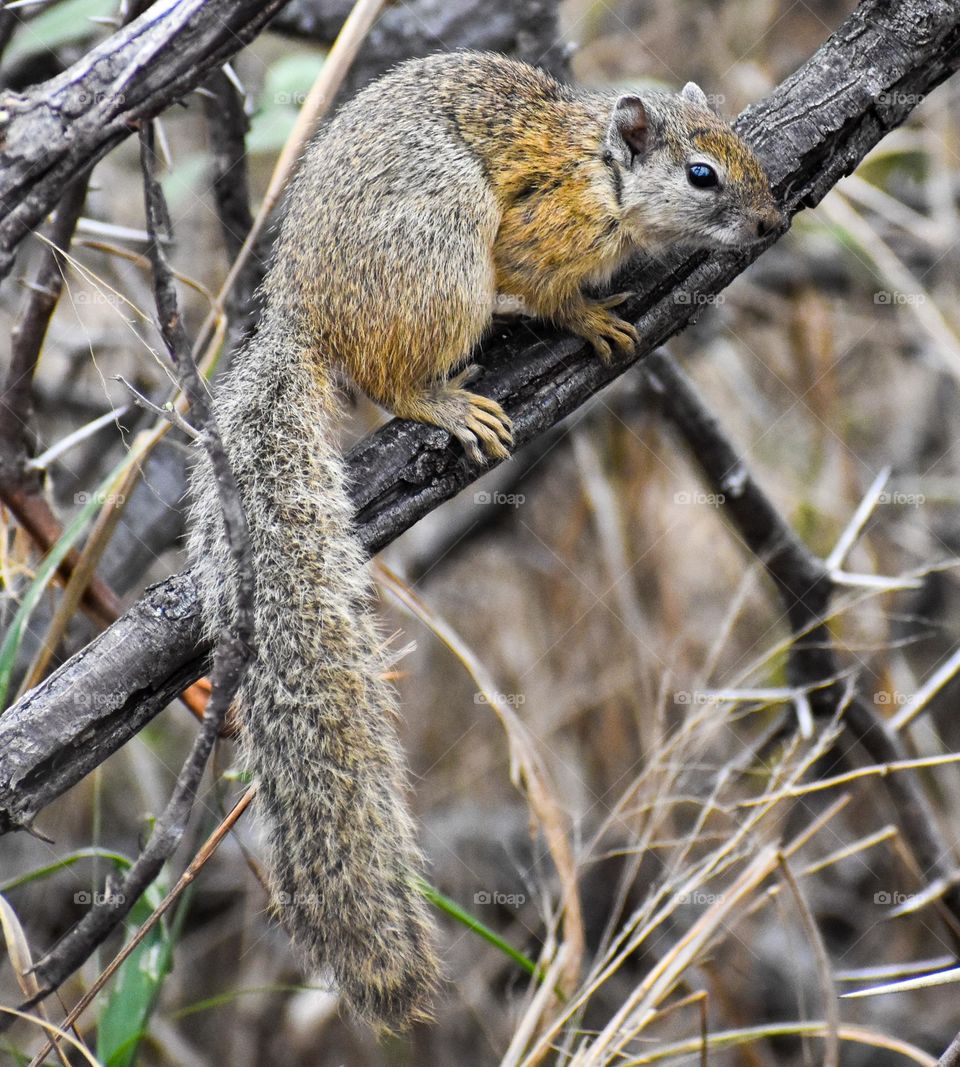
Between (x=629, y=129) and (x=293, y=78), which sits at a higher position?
(x=293, y=78)

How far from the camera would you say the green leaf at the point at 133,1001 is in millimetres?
2047

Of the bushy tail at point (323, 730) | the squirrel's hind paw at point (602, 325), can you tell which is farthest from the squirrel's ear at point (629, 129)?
the bushy tail at point (323, 730)

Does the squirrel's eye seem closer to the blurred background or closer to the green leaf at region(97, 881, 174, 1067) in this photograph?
the blurred background

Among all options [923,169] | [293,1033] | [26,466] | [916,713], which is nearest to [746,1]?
[923,169]

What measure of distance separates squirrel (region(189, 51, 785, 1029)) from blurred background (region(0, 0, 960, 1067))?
81 centimetres

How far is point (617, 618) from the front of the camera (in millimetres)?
3975

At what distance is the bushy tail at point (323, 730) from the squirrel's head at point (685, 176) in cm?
103

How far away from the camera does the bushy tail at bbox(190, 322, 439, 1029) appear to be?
1.70m

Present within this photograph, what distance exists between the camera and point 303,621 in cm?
191

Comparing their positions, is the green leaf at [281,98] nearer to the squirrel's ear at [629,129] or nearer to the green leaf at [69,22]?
the green leaf at [69,22]

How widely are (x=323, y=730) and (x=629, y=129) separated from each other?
1.76 m

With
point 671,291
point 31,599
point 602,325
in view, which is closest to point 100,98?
point 31,599

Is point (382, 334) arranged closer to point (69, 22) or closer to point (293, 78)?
point (293, 78)

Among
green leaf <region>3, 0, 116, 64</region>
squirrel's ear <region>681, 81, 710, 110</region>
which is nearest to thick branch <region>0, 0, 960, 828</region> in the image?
squirrel's ear <region>681, 81, 710, 110</region>
